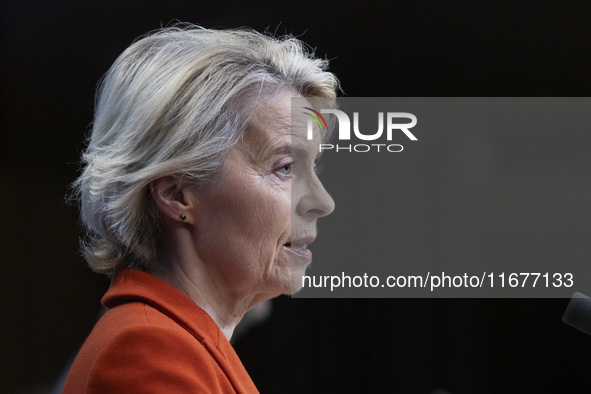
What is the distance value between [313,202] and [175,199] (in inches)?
11.1

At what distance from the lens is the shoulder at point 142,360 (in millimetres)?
877

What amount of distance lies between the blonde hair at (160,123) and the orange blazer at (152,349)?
0.11 meters

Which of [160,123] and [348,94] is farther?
[348,94]

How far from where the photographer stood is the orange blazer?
88cm

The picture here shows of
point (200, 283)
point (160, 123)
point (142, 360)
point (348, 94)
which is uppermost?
point (348, 94)

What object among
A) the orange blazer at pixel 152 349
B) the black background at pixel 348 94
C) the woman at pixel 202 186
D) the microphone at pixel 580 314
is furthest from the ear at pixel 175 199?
the black background at pixel 348 94

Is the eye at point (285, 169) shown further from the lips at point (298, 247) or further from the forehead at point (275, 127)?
the lips at point (298, 247)

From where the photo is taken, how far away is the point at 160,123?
112 cm

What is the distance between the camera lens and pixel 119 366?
0.89m

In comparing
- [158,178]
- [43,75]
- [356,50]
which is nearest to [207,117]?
[158,178]

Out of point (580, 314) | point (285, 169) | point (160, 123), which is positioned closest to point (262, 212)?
point (285, 169)

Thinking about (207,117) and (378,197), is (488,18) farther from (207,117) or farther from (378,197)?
(207,117)

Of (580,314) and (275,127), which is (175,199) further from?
(580,314)

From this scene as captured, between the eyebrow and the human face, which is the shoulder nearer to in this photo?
the human face
